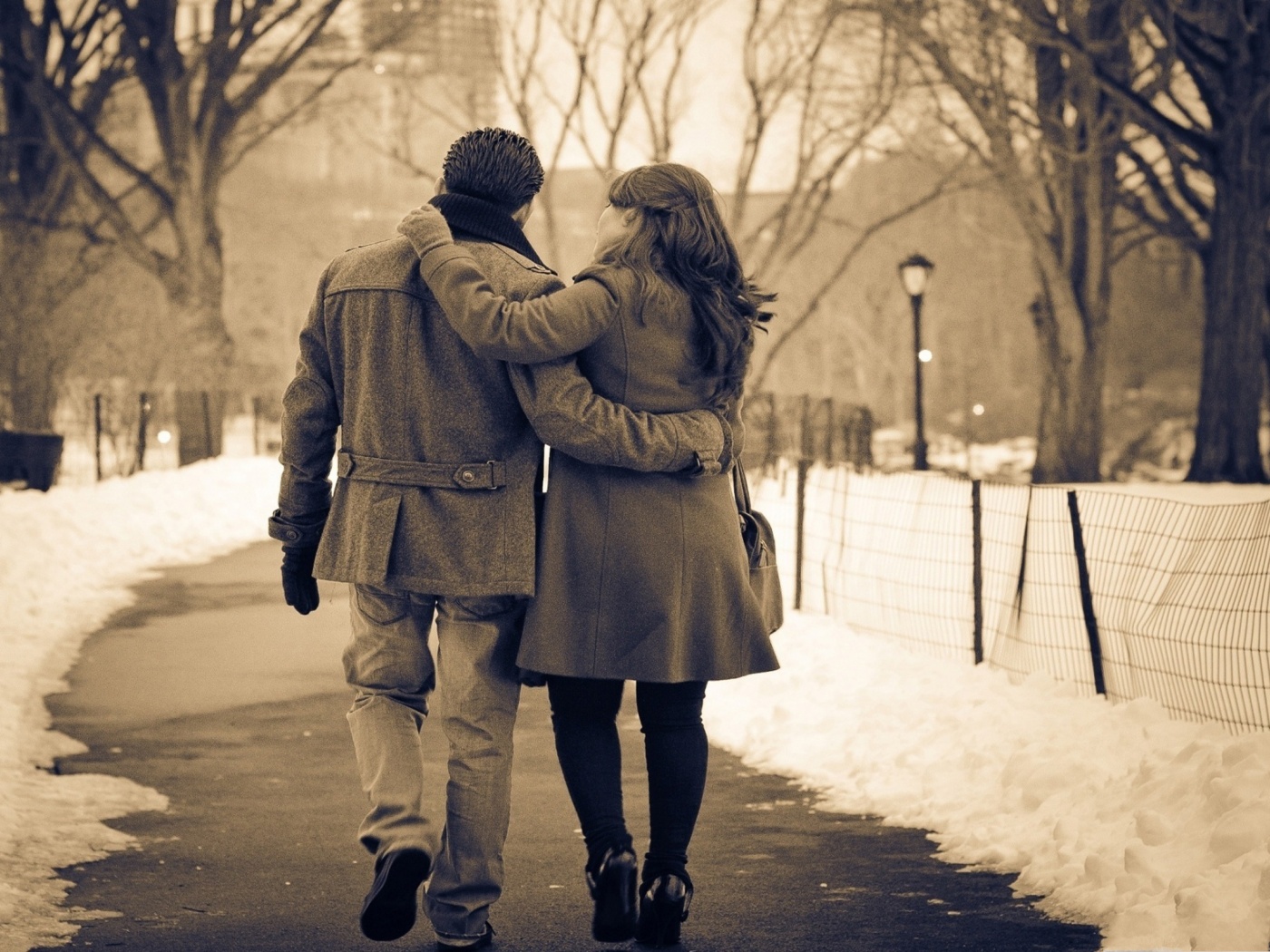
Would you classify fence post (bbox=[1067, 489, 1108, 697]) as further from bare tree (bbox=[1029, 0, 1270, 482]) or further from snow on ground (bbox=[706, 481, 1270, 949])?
bare tree (bbox=[1029, 0, 1270, 482])

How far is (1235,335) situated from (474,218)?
66.5ft

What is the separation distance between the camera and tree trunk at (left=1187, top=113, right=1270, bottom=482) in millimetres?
22297

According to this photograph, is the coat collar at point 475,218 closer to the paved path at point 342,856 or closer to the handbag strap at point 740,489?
the handbag strap at point 740,489

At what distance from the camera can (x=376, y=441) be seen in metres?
4.30

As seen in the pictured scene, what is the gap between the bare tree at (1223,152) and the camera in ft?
64.5

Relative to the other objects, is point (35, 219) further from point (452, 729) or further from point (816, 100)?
point (452, 729)

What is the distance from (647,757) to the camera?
4.25 meters

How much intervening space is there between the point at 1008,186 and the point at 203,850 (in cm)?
1988

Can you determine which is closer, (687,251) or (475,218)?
(687,251)

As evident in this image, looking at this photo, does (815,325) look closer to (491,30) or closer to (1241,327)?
(491,30)

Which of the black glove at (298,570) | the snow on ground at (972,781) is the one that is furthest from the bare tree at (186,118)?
the black glove at (298,570)

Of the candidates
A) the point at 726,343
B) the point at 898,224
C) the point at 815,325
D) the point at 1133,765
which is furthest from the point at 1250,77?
the point at 815,325

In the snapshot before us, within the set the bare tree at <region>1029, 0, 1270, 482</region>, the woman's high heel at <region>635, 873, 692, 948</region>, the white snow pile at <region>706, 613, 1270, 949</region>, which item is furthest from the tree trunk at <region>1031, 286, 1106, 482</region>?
the woman's high heel at <region>635, 873, 692, 948</region>

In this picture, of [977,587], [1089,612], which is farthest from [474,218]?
[977,587]
